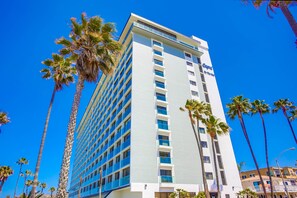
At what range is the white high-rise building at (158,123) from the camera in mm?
27094

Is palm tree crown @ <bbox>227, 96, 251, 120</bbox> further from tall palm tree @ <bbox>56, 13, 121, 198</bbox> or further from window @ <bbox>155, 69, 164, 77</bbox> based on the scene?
tall palm tree @ <bbox>56, 13, 121, 198</bbox>

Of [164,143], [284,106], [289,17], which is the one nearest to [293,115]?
[284,106]

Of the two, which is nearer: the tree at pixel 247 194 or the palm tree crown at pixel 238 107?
the tree at pixel 247 194

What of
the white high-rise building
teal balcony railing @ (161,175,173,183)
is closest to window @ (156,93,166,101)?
the white high-rise building

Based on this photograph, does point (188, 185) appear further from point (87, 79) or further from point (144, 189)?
point (87, 79)

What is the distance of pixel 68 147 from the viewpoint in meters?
12.0

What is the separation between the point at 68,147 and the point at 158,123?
20452mm

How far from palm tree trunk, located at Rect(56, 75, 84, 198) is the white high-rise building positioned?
14861 millimetres

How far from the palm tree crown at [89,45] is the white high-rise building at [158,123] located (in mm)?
15567

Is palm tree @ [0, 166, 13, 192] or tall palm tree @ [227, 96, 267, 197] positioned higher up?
tall palm tree @ [227, 96, 267, 197]

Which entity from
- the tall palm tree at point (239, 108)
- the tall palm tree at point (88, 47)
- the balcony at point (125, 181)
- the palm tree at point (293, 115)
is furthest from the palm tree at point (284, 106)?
the tall palm tree at point (88, 47)

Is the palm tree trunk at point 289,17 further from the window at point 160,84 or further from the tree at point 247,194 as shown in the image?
the tree at point 247,194

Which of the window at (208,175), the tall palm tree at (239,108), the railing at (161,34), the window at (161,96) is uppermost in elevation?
the railing at (161,34)

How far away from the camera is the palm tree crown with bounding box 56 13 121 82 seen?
46.8 feet
